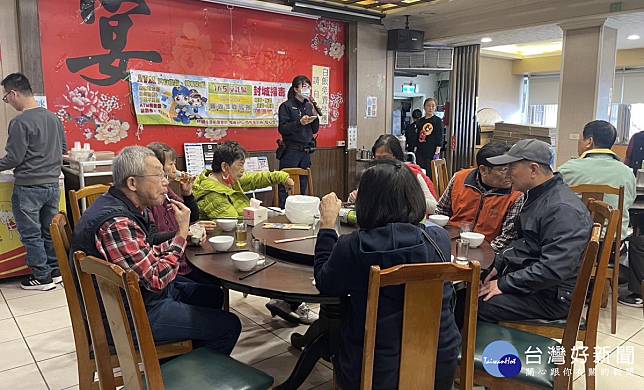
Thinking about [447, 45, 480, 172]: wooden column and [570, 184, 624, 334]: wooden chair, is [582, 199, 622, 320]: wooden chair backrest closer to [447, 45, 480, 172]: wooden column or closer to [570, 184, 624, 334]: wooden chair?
[570, 184, 624, 334]: wooden chair

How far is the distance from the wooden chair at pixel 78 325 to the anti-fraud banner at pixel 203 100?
3276mm

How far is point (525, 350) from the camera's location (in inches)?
73.0

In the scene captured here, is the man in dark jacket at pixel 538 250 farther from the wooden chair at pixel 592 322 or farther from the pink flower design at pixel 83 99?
the pink flower design at pixel 83 99

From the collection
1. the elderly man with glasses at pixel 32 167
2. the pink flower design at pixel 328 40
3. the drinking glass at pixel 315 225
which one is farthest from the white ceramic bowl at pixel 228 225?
the pink flower design at pixel 328 40

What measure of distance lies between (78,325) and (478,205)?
2.22m

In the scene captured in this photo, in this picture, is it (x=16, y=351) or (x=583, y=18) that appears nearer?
(x=16, y=351)

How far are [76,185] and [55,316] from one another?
1.31 metres

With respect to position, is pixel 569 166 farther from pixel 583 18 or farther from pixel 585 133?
pixel 583 18

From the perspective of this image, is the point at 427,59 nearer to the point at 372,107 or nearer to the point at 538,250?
the point at 372,107

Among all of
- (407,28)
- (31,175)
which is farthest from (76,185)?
(407,28)

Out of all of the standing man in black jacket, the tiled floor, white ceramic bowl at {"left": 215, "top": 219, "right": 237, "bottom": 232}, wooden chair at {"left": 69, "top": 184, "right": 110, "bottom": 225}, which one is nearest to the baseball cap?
the tiled floor

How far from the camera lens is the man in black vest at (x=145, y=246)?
175 cm

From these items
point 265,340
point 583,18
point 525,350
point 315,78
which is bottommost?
point 265,340

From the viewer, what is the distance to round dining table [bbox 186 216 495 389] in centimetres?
180
